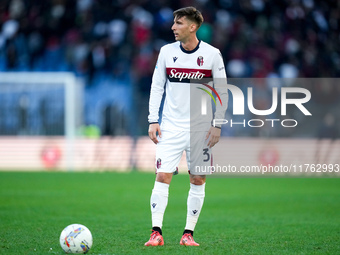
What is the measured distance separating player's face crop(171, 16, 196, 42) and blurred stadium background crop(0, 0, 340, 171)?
10.1 meters

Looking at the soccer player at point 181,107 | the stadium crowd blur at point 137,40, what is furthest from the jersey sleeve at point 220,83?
the stadium crowd blur at point 137,40

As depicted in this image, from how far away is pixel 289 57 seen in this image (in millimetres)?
18953

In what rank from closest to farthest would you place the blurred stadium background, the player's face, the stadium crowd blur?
the player's face → the blurred stadium background → the stadium crowd blur

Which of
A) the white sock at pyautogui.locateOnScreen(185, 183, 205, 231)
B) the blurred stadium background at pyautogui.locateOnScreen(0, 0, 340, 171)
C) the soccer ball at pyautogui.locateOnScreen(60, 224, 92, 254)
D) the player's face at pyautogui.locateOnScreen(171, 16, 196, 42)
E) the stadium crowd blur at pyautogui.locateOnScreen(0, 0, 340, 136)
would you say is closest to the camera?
the soccer ball at pyautogui.locateOnScreen(60, 224, 92, 254)

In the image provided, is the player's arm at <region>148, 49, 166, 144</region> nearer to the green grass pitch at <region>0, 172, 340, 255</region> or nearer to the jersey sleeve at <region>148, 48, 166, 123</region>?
the jersey sleeve at <region>148, 48, 166, 123</region>

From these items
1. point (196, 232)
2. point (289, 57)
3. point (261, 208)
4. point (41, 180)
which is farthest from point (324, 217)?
point (289, 57)

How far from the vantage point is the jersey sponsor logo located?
577 centimetres

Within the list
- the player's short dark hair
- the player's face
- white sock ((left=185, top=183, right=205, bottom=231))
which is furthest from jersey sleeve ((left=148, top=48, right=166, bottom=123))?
white sock ((left=185, top=183, right=205, bottom=231))

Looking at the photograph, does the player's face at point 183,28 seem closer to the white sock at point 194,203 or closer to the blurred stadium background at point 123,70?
the white sock at point 194,203

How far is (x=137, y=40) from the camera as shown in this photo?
19000 mm

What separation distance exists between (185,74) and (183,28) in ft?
1.38

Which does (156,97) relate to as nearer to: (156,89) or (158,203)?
(156,89)

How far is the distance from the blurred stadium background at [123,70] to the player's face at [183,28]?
33.1 feet

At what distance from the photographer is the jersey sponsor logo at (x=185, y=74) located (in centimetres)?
577
